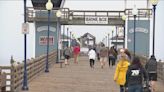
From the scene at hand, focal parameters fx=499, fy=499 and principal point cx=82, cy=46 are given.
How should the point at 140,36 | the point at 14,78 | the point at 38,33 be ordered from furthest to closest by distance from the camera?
the point at 140,36 → the point at 38,33 → the point at 14,78

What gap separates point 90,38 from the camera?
130125 millimetres

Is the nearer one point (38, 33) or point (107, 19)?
point (38, 33)

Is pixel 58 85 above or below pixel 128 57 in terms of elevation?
below

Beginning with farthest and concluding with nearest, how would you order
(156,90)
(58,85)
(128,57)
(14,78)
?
1. (58,85)
2. (156,90)
3. (14,78)
4. (128,57)

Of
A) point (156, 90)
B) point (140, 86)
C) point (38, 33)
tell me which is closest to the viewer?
point (140, 86)

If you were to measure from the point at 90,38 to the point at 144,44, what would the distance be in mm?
74858

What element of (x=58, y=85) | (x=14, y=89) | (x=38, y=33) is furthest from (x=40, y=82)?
(x=38, y=33)

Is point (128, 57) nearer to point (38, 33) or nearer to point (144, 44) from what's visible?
point (38, 33)

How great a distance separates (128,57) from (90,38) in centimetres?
11677

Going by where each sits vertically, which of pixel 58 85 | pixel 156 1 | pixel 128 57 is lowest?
pixel 58 85

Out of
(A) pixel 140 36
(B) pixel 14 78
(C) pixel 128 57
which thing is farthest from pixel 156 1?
(A) pixel 140 36

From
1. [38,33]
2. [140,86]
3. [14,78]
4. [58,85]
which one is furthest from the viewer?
[38,33]

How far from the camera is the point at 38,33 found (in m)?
49.7

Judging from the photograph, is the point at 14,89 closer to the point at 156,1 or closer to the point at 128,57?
the point at 128,57
